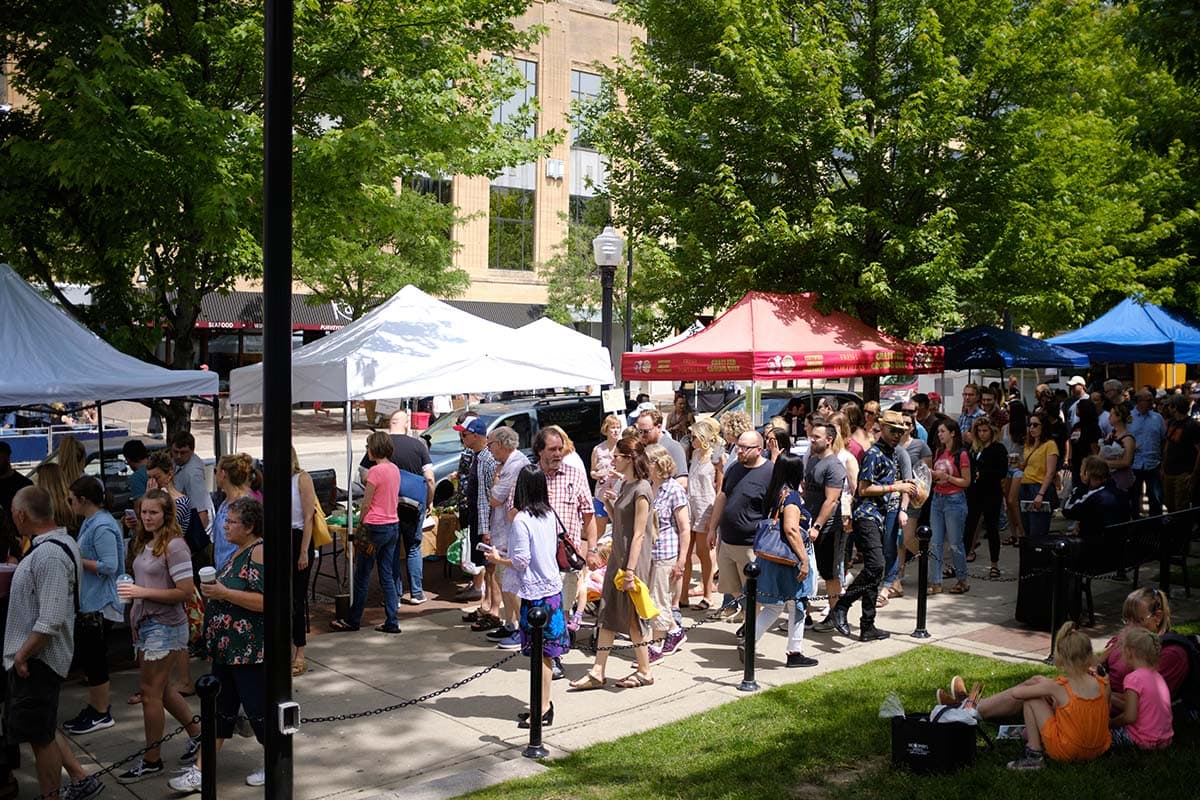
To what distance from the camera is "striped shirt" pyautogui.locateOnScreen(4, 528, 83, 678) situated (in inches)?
219

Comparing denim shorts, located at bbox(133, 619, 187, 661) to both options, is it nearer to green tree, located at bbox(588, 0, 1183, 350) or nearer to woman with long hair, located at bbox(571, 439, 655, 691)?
woman with long hair, located at bbox(571, 439, 655, 691)

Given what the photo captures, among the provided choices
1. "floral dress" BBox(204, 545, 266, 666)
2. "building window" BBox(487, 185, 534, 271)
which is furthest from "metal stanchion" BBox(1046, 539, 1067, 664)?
"building window" BBox(487, 185, 534, 271)

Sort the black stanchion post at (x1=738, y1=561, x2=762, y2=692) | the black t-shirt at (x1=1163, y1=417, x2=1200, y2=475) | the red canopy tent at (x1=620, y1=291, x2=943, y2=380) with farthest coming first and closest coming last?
the red canopy tent at (x1=620, y1=291, x2=943, y2=380), the black t-shirt at (x1=1163, y1=417, x2=1200, y2=475), the black stanchion post at (x1=738, y1=561, x2=762, y2=692)

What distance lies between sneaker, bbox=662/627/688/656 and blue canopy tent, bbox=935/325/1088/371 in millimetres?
9920

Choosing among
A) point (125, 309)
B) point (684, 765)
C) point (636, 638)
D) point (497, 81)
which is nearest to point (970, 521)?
point (636, 638)

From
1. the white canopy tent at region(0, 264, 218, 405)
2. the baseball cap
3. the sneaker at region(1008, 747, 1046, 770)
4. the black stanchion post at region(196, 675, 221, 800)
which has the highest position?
the white canopy tent at region(0, 264, 218, 405)

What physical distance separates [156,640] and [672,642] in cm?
430

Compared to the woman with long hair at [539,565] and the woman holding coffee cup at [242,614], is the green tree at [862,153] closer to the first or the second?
the woman with long hair at [539,565]

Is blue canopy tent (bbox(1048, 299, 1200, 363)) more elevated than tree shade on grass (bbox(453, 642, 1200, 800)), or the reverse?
blue canopy tent (bbox(1048, 299, 1200, 363))

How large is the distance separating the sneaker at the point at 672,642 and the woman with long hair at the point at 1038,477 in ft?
15.0

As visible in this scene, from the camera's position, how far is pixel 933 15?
48.5 feet

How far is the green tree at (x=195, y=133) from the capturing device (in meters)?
10.1

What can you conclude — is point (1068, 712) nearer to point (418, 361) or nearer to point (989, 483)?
point (989, 483)

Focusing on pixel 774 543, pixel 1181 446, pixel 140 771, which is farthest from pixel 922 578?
pixel 140 771
